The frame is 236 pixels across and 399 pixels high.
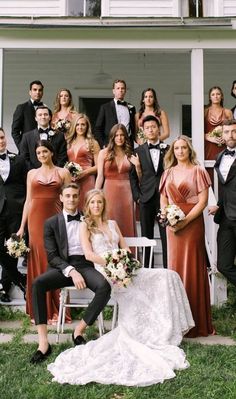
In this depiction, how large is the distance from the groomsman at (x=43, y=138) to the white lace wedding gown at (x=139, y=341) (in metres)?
1.56

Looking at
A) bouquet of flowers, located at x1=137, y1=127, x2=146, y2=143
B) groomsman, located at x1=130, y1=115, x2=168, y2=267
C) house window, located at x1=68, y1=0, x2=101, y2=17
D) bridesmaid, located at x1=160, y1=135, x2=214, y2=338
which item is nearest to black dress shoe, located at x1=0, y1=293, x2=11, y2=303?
groomsman, located at x1=130, y1=115, x2=168, y2=267

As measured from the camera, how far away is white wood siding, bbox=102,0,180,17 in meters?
9.87

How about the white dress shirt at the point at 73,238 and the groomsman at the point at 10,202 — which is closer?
the white dress shirt at the point at 73,238

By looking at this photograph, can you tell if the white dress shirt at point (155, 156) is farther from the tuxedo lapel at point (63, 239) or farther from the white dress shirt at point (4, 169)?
the white dress shirt at point (4, 169)

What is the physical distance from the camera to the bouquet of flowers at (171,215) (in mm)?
5074

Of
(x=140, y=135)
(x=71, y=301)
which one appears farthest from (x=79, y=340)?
(x=140, y=135)

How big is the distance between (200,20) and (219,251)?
3948mm

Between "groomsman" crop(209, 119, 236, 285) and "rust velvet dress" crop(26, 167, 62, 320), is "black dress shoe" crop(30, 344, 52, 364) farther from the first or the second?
"groomsman" crop(209, 119, 236, 285)

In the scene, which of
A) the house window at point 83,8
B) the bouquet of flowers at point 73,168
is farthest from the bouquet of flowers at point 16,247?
the house window at point 83,8

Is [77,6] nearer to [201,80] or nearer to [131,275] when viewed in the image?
[201,80]

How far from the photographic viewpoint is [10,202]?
599 cm

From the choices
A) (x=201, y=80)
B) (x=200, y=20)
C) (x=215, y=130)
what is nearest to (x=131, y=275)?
(x=215, y=130)

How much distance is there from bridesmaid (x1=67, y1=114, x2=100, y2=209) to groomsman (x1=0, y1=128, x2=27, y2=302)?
77 cm

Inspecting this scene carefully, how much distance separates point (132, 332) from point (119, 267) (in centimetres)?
67
